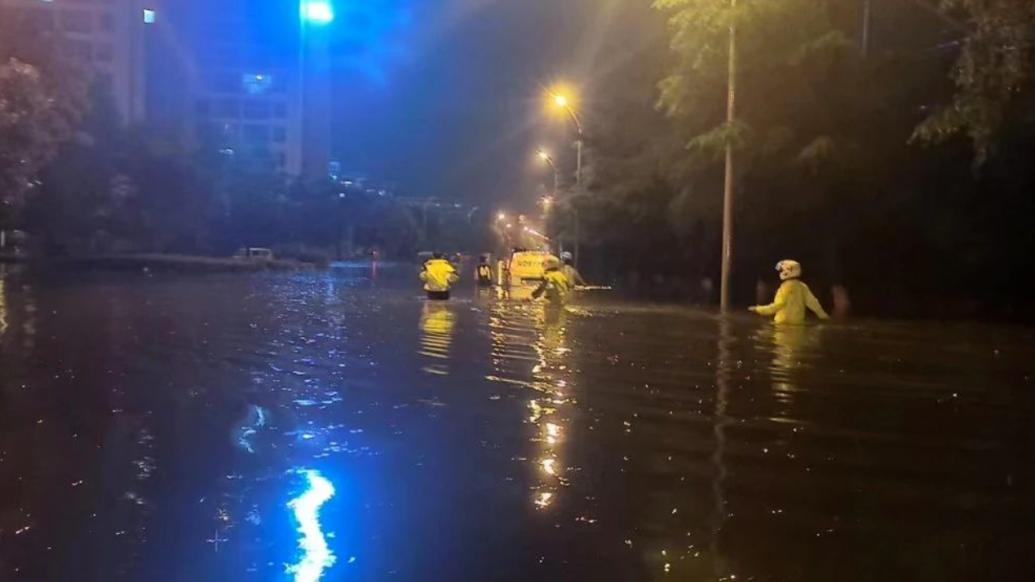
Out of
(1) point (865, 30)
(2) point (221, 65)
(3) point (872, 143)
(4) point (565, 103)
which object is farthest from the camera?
(2) point (221, 65)

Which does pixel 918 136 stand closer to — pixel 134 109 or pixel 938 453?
pixel 938 453

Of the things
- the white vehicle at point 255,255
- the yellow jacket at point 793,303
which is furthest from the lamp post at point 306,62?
the yellow jacket at point 793,303

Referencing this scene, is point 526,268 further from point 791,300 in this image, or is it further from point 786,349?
point 786,349

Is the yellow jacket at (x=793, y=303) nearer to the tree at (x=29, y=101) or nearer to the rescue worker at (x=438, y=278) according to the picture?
the rescue worker at (x=438, y=278)

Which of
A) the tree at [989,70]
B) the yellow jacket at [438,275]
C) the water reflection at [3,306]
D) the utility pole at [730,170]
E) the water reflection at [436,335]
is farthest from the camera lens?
the yellow jacket at [438,275]

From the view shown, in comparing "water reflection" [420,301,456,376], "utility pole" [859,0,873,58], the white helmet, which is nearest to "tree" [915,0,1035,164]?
the white helmet

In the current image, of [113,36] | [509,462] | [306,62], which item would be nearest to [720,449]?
[509,462]

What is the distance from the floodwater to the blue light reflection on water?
0.02 m

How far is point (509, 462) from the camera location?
853 centimetres

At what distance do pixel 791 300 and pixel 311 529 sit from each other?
1598cm

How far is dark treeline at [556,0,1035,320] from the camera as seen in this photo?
20.8 m

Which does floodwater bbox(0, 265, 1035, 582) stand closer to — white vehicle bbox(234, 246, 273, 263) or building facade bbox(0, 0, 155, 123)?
white vehicle bbox(234, 246, 273, 263)

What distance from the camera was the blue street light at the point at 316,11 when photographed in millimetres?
152750

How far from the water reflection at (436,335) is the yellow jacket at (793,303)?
5.63 meters
